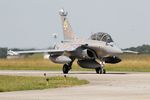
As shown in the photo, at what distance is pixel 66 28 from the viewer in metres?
46.4

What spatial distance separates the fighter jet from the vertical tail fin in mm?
1239

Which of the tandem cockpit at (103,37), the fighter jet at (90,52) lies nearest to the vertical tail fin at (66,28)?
the fighter jet at (90,52)

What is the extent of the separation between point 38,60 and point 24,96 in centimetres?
5056

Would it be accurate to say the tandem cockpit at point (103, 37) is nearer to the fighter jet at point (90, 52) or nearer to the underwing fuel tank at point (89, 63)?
the fighter jet at point (90, 52)

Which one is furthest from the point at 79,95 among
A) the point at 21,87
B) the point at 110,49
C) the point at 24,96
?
the point at 110,49

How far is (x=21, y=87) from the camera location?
2328cm

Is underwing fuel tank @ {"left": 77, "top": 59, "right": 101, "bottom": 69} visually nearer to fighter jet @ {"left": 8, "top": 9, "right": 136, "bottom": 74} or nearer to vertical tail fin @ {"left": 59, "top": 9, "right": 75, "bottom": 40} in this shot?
fighter jet @ {"left": 8, "top": 9, "right": 136, "bottom": 74}

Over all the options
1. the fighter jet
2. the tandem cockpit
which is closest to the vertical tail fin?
the fighter jet

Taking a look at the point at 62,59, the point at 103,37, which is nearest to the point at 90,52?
the point at 103,37

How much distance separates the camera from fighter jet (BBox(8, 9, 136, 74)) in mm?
39938

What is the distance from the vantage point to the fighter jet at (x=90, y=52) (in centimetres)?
3994

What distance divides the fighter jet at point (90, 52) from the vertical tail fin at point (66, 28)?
48.8 inches

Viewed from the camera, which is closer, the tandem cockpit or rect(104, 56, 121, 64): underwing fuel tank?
the tandem cockpit

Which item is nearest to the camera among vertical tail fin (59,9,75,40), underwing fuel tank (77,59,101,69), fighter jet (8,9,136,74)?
fighter jet (8,9,136,74)
